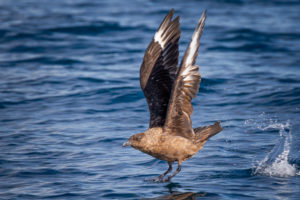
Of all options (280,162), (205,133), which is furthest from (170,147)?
(280,162)

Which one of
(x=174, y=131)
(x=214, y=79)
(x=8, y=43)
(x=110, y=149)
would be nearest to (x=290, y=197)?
(x=174, y=131)

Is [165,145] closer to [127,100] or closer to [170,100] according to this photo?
[170,100]

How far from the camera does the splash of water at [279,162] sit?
5996 mm

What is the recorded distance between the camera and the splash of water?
600cm

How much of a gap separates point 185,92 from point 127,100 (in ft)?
12.9

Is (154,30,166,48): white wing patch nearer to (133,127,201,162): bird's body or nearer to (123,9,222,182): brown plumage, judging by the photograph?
(123,9,222,182): brown plumage

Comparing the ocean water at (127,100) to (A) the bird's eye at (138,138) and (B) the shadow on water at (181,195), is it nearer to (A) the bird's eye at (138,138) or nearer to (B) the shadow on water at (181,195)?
(B) the shadow on water at (181,195)

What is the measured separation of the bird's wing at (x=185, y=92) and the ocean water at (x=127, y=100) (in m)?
0.66

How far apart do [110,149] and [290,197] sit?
103 inches

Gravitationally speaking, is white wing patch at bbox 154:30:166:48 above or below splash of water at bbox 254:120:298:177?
above

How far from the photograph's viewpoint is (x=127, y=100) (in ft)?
30.3

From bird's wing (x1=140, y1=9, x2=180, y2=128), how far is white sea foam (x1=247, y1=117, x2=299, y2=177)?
1384mm

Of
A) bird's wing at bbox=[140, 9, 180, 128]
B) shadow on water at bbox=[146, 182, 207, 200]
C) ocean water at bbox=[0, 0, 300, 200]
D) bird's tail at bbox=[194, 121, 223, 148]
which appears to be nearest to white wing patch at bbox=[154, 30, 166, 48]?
bird's wing at bbox=[140, 9, 180, 128]

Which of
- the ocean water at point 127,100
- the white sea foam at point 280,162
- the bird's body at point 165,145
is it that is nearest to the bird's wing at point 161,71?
the bird's body at point 165,145
